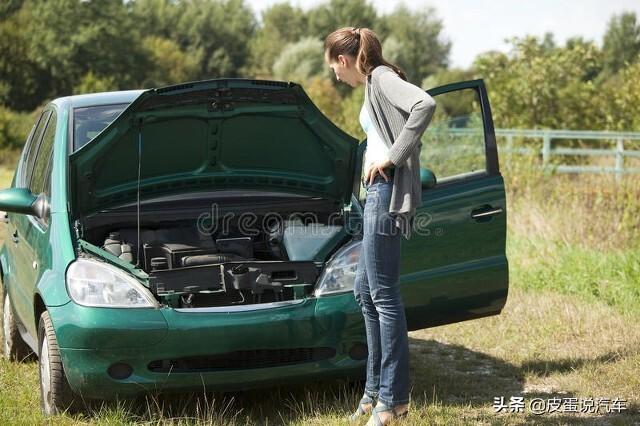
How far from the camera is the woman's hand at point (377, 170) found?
3748mm

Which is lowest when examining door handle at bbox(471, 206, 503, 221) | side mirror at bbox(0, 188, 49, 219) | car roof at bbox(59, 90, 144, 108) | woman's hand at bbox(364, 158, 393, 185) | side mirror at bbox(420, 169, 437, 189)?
door handle at bbox(471, 206, 503, 221)

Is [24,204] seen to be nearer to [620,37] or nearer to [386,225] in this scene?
[386,225]

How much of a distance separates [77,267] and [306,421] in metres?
1.28

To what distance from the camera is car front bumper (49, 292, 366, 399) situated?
402 cm

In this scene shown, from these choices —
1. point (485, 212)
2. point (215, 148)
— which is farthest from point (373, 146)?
point (485, 212)

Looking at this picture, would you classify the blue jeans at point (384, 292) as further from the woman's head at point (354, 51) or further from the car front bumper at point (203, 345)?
the woman's head at point (354, 51)

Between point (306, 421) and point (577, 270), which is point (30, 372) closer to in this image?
point (306, 421)

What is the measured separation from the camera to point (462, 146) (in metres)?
10.8

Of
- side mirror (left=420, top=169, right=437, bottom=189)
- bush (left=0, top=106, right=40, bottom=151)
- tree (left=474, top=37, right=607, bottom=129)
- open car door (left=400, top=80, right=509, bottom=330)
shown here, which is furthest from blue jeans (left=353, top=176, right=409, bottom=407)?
bush (left=0, top=106, right=40, bottom=151)

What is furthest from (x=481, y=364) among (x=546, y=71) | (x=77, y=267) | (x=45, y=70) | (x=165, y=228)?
(x=45, y=70)

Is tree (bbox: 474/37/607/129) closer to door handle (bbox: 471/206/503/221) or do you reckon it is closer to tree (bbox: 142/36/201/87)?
door handle (bbox: 471/206/503/221)

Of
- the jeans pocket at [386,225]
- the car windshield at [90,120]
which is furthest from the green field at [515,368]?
the car windshield at [90,120]

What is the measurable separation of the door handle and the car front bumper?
3.62 feet

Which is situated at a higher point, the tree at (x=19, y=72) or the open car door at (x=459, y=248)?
the tree at (x=19, y=72)
